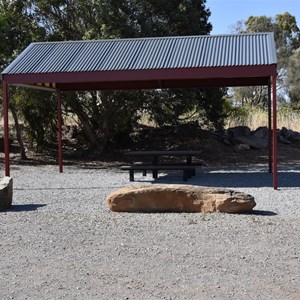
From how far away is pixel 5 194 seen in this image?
1042cm

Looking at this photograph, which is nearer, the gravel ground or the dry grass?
the gravel ground

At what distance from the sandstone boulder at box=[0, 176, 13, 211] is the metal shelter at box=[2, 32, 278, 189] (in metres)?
3.58

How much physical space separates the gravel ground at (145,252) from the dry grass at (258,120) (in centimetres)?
1617

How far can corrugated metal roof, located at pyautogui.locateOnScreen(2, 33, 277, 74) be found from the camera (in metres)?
13.2

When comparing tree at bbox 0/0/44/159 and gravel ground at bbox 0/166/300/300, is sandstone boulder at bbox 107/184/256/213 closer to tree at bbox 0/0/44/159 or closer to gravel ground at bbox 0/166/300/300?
gravel ground at bbox 0/166/300/300

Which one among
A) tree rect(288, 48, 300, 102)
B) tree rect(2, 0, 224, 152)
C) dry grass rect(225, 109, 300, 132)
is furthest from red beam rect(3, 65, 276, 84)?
tree rect(288, 48, 300, 102)

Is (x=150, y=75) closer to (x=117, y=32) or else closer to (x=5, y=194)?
(x=5, y=194)

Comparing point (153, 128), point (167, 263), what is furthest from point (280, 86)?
point (167, 263)

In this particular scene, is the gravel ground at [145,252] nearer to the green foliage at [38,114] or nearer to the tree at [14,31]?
the green foliage at [38,114]

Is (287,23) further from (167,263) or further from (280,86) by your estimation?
(167,263)

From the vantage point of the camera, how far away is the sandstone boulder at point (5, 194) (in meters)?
10.3

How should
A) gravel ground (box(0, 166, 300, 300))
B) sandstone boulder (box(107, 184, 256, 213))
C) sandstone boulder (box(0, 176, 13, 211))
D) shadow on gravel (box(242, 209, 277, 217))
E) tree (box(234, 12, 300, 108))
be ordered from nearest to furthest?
gravel ground (box(0, 166, 300, 300))
sandstone boulder (box(107, 184, 256, 213))
shadow on gravel (box(242, 209, 277, 217))
sandstone boulder (box(0, 176, 13, 211))
tree (box(234, 12, 300, 108))

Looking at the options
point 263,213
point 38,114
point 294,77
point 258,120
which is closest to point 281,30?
point 294,77

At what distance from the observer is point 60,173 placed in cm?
1727
